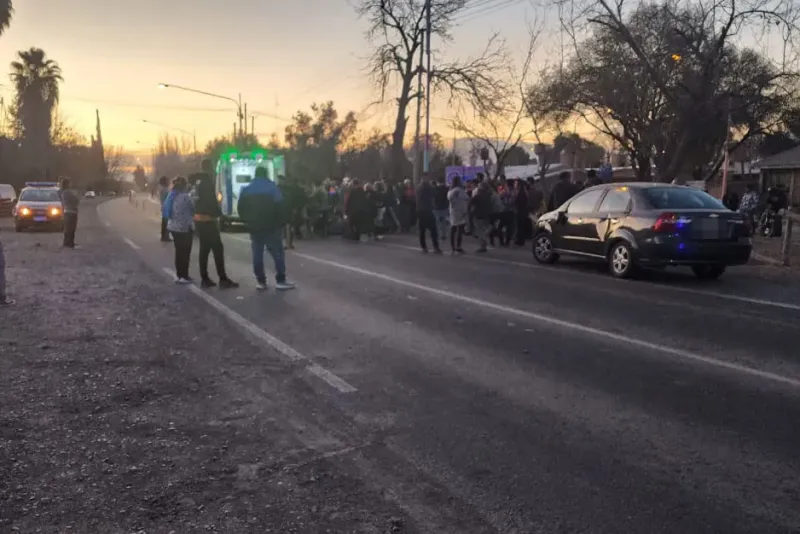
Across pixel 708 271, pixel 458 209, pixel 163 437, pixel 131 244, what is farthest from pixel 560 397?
pixel 131 244

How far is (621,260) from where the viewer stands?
12.2 meters

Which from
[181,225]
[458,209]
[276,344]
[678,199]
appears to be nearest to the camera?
[276,344]

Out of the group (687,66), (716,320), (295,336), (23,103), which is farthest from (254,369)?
(23,103)

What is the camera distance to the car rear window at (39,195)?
25.3m

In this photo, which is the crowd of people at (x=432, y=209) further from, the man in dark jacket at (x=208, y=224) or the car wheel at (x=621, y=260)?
the man in dark jacket at (x=208, y=224)

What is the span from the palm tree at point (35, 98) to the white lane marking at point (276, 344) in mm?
57639

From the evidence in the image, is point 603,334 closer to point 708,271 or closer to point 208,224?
point 708,271

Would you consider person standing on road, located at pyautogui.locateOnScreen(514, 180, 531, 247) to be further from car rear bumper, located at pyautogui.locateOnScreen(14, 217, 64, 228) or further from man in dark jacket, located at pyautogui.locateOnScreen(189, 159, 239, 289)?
car rear bumper, located at pyautogui.locateOnScreen(14, 217, 64, 228)

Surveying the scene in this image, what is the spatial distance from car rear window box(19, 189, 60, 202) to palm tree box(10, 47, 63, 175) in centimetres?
3977

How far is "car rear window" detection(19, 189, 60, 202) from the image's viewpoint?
25312 millimetres

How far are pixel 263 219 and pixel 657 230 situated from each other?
6033mm

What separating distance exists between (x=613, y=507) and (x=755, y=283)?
933 centimetres

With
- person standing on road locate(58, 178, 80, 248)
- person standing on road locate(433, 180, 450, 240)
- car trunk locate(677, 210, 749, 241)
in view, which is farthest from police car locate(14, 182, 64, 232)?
car trunk locate(677, 210, 749, 241)

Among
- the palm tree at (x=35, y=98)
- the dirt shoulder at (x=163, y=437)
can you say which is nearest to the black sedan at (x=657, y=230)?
the dirt shoulder at (x=163, y=437)
